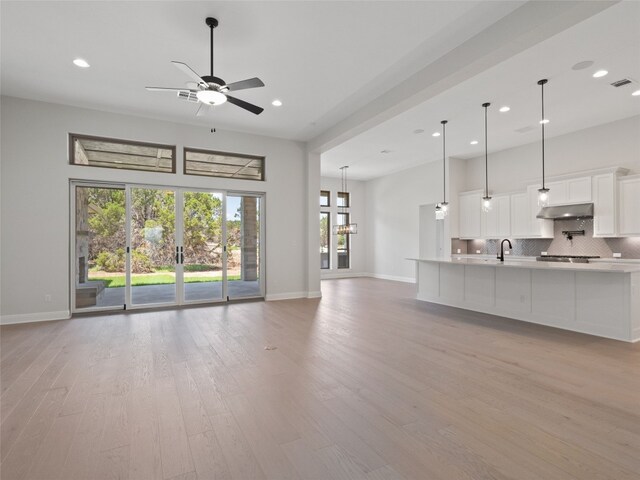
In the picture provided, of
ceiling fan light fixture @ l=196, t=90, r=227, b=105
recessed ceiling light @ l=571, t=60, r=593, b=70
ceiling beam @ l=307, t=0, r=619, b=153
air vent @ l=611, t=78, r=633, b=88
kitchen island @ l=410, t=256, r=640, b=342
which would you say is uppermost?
air vent @ l=611, t=78, r=633, b=88

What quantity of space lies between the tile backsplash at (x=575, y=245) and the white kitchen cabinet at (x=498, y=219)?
1.54 feet

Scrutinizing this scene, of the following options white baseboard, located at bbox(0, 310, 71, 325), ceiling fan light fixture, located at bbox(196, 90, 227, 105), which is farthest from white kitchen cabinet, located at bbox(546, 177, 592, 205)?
white baseboard, located at bbox(0, 310, 71, 325)

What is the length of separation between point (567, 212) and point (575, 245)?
2.98 ft

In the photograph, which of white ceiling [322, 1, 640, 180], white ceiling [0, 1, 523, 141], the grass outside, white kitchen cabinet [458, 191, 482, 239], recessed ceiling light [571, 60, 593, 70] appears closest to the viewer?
white ceiling [0, 1, 523, 141]

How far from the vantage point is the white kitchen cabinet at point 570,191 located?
21.0 feet

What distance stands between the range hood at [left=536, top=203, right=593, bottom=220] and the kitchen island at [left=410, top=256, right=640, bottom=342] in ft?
6.03

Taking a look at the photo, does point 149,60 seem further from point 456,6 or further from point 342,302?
point 342,302

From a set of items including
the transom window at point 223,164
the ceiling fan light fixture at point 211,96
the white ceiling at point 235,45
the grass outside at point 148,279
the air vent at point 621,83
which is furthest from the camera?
the transom window at point 223,164

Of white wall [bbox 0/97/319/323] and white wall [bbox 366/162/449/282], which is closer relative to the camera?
white wall [bbox 0/97/319/323]

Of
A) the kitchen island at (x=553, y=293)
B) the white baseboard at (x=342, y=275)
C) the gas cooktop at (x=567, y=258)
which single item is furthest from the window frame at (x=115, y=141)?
the gas cooktop at (x=567, y=258)

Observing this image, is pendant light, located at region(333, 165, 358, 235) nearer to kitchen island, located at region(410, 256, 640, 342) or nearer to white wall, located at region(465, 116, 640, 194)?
white wall, located at region(465, 116, 640, 194)

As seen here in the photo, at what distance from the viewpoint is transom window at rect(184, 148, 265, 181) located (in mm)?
6488

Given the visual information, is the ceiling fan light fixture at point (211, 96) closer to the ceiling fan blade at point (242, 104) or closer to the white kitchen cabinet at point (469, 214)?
the ceiling fan blade at point (242, 104)

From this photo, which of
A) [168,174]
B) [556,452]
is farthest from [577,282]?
[168,174]
